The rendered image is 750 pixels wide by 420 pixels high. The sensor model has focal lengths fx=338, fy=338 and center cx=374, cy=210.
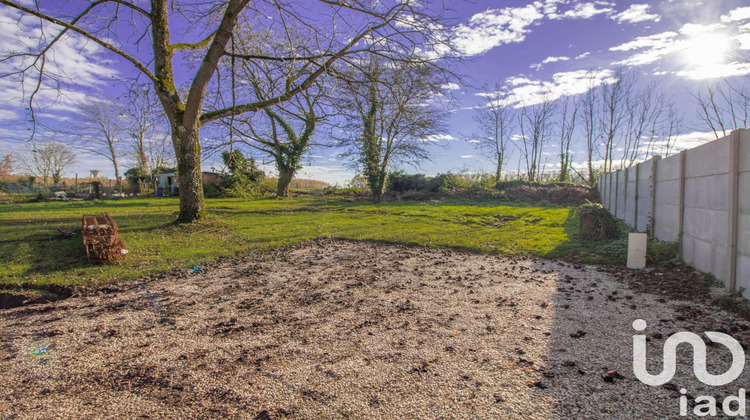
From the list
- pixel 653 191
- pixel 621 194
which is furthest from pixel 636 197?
pixel 621 194

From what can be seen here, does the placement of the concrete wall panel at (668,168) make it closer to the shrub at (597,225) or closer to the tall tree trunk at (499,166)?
the shrub at (597,225)

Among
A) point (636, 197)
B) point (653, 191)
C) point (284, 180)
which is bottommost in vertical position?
point (636, 197)

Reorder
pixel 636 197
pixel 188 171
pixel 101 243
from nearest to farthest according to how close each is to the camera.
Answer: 1. pixel 101 243
2. pixel 188 171
3. pixel 636 197

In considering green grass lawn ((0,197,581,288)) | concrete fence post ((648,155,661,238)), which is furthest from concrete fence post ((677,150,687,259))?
green grass lawn ((0,197,581,288))

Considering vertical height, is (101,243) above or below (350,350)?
above

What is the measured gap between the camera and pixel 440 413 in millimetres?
2100

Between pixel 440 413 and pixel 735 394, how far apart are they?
2.03 meters

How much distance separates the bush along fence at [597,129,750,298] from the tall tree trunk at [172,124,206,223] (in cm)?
1037

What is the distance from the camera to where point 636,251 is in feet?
19.2

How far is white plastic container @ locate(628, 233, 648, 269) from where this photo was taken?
5.82 meters

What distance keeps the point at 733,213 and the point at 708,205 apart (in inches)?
36.3

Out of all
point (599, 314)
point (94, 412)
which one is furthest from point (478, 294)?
point (94, 412)

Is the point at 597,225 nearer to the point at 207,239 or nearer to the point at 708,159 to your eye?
the point at 708,159

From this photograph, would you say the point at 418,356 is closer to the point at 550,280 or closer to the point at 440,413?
the point at 440,413
